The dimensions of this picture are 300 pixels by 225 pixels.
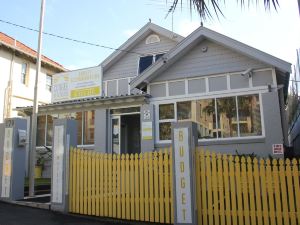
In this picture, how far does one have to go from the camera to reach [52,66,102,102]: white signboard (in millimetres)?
15508

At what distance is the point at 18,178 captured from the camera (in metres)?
9.62

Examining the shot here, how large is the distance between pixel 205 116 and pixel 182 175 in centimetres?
643

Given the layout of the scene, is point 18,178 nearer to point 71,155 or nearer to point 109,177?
point 71,155

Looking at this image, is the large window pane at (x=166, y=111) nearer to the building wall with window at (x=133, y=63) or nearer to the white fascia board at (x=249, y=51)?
the white fascia board at (x=249, y=51)

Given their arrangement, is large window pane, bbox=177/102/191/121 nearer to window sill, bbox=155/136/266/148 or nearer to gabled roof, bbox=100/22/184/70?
window sill, bbox=155/136/266/148

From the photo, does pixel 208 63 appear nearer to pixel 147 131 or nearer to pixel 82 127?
pixel 147 131

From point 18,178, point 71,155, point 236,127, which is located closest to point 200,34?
point 236,127

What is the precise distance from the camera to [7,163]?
9.66 m

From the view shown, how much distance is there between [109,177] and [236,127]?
19.9 feet

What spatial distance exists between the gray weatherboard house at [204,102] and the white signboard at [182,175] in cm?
580

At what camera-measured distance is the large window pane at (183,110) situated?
13273 mm

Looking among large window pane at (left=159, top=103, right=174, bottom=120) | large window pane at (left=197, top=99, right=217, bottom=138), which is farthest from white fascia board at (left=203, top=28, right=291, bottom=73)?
large window pane at (left=159, top=103, right=174, bottom=120)

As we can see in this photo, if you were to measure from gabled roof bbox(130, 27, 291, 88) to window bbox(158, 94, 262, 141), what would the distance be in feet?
4.43

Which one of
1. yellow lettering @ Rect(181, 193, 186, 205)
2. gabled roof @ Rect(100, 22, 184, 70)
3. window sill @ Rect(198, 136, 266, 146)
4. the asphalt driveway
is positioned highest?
gabled roof @ Rect(100, 22, 184, 70)
